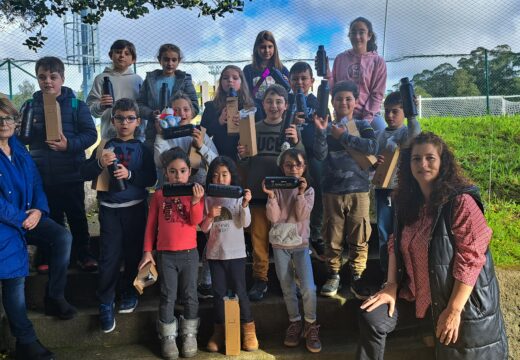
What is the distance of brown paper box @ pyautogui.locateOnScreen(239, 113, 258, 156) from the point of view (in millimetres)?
3352

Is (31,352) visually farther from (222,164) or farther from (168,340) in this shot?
(222,164)

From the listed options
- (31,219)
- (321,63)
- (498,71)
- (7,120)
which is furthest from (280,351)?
(498,71)

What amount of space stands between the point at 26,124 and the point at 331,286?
2603mm

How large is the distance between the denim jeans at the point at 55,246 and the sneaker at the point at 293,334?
1.64 metres

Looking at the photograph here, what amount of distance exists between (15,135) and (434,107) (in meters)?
5.54

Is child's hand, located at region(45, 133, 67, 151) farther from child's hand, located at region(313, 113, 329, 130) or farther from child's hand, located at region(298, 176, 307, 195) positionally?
child's hand, located at region(313, 113, 329, 130)

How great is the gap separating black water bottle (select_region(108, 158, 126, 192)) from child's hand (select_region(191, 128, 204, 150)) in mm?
563

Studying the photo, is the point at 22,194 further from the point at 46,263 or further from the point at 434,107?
the point at 434,107

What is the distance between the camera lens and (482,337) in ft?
7.92

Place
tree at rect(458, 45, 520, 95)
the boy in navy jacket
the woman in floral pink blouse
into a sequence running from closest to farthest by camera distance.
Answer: the woman in floral pink blouse
the boy in navy jacket
tree at rect(458, 45, 520, 95)

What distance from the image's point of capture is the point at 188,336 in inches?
121

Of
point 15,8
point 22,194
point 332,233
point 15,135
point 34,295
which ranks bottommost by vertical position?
point 34,295

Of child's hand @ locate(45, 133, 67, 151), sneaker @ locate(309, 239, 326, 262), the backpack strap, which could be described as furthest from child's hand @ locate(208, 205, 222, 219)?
the backpack strap

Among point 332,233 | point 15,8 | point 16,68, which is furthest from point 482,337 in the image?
point 16,68
